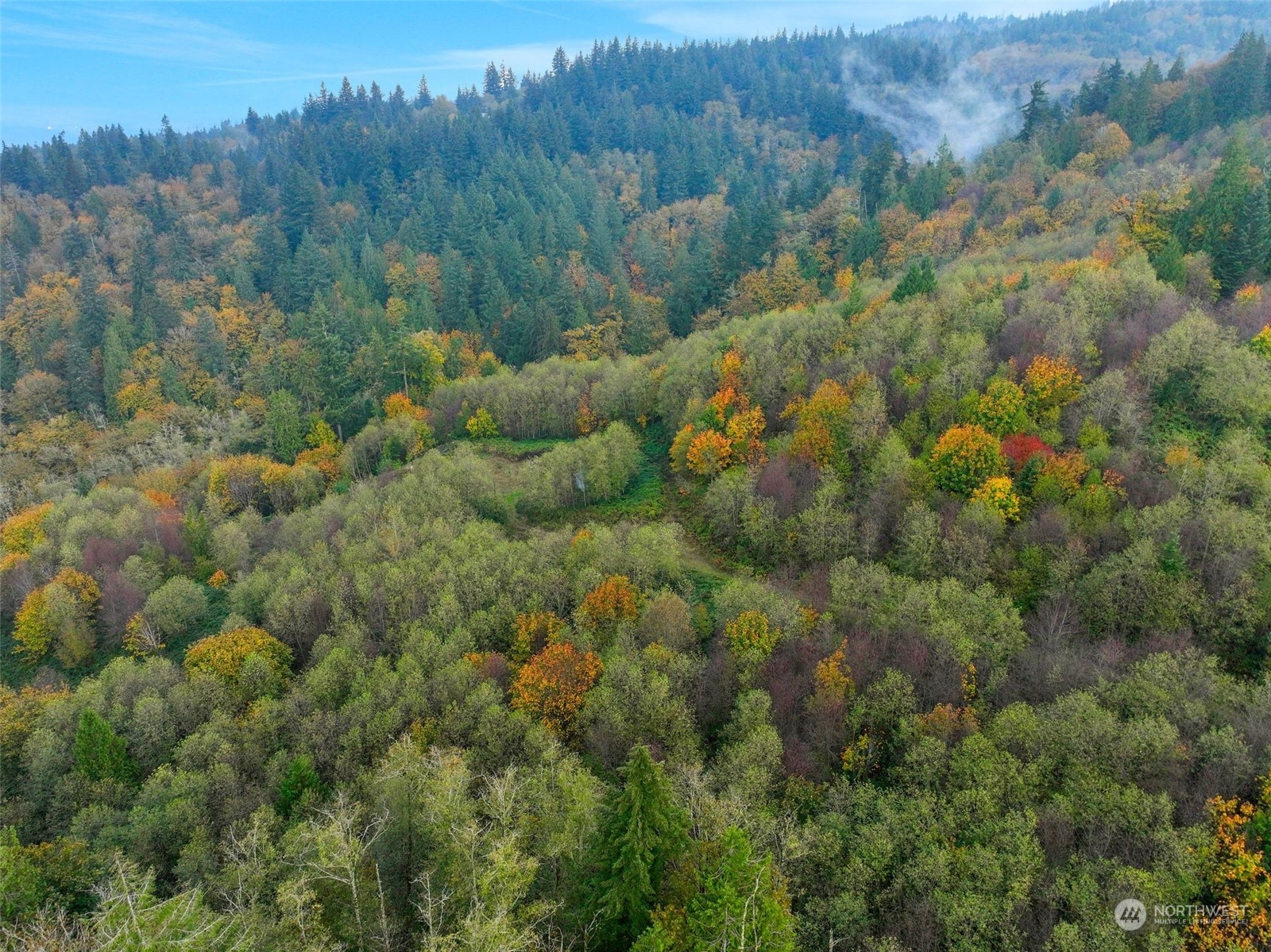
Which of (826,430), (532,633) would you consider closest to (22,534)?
(532,633)

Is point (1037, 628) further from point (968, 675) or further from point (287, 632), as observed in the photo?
point (287, 632)

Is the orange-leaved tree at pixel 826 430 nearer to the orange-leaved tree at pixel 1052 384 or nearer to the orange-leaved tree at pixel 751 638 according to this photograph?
the orange-leaved tree at pixel 1052 384

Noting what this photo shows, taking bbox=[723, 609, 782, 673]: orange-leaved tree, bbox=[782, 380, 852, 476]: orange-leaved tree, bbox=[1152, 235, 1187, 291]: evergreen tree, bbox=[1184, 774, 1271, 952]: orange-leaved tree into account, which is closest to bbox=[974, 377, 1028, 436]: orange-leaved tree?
bbox=[782, 380, 852, 476]: orange-leaved tree

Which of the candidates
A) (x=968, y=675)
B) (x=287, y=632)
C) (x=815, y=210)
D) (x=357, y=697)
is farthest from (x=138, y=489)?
(x=815, y=210)

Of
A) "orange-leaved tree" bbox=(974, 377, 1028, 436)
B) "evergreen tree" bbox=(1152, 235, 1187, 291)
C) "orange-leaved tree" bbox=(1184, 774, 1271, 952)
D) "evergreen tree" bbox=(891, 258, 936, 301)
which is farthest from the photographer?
"evergreen tree" bbox=(891, 258, 936, 301)

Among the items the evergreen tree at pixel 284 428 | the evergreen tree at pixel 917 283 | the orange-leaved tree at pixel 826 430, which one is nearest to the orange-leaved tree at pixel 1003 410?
the orange-leaved tree at pixel 826 430

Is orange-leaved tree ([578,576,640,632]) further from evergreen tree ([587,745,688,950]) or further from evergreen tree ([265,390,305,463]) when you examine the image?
evergreen tree ([265,390,305,463])

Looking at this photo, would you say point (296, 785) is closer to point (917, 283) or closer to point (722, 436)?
point (722, 436)
